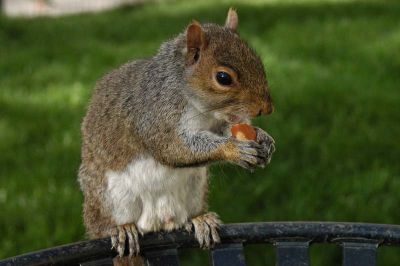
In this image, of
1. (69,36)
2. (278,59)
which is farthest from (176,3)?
(278,59)

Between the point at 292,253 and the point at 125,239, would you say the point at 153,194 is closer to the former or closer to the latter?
the point at 125,239

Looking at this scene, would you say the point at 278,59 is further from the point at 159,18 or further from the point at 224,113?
the point at 224,113

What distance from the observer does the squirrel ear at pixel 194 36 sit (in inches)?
72.2

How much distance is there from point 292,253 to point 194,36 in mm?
539

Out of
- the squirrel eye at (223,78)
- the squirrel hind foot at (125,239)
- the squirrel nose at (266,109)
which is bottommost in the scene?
the squirrel hind foot at (125,239)

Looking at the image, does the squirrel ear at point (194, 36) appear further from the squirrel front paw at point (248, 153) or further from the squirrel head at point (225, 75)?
the squirrel front paw at point (248, 153)

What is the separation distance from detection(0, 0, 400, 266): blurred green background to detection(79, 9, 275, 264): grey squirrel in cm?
→ 83

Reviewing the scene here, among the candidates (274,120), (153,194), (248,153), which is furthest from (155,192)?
(274,120)

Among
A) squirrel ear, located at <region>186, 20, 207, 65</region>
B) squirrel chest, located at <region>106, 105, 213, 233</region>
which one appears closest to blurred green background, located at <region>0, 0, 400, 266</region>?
squirrel chest, located at <region>106, 105, 213, 233</region>

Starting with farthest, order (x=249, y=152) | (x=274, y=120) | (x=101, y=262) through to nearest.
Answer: (x=274, y=120) < (x=249, y=152) < (x=101, y=262)

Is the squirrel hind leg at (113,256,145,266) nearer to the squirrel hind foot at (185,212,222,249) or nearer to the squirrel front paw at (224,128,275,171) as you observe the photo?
the squirrel hind foot at (185,212,222,249)

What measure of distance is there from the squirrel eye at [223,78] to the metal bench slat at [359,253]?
0.45 metres

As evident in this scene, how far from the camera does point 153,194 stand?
1.92 metres

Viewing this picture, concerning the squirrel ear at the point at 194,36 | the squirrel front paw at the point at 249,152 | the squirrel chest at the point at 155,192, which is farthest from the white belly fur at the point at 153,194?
the squirrel ear at the point at 194,36
